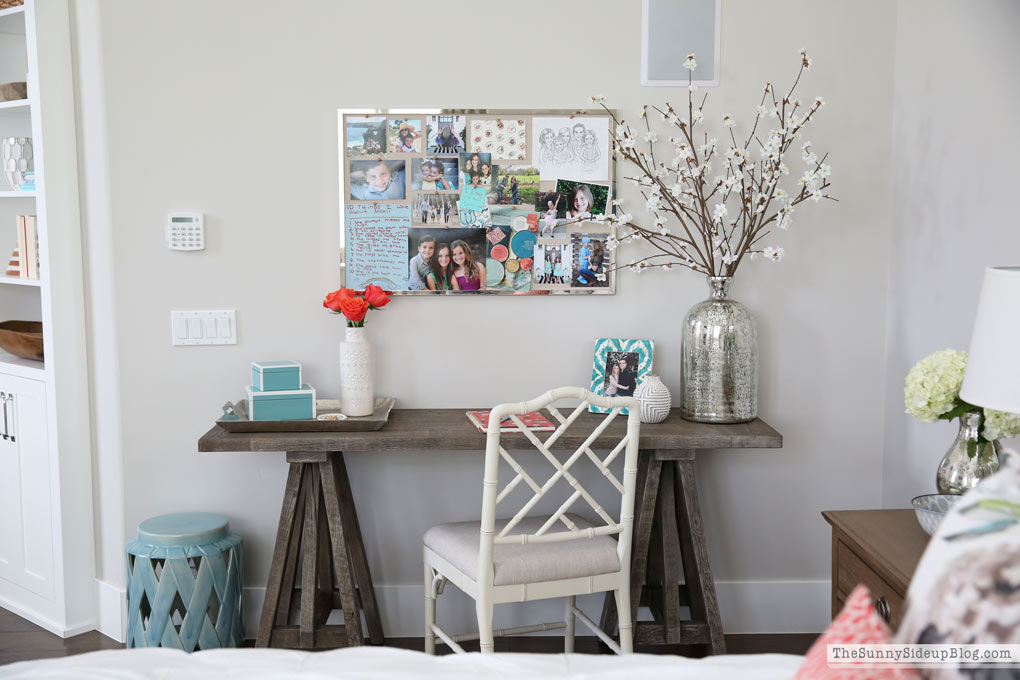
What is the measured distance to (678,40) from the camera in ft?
9.45

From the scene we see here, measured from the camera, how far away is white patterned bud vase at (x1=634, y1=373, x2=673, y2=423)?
277 centimetres

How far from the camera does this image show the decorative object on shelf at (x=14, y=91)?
3004 millimetres

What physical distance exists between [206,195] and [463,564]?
1436 millimetres

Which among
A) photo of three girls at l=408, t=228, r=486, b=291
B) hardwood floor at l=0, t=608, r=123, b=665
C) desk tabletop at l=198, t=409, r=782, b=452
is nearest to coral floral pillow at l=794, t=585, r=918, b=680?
desk tabletop at l=198, t=409, r=782, b=452

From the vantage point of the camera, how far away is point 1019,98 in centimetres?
214

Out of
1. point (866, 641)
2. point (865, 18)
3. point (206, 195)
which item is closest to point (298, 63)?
point (206, 195)

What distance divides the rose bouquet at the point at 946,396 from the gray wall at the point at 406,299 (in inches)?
44.9

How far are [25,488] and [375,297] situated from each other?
4.74 ft

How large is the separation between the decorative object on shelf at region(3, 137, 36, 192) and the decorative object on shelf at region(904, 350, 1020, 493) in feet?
9.40

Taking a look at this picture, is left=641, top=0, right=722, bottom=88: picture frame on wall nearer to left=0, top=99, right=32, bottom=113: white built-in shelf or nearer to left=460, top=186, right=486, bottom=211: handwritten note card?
left=460, top=186, right=486, bottom=211: handwritten note card

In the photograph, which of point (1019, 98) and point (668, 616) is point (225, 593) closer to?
point (668, 616)

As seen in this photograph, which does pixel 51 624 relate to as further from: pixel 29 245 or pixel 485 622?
pixel 485 622

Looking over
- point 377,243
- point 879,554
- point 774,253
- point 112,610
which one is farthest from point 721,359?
point 112,610

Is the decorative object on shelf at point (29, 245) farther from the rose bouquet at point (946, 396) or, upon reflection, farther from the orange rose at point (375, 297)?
the rose bouquet at point (946, 396)
